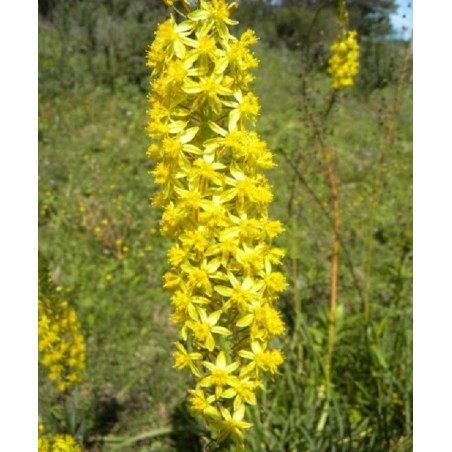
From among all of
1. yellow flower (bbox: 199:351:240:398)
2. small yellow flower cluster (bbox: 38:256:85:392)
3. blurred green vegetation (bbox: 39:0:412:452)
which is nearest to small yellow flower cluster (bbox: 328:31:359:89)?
blurred green vegetation (bbox: 39:0:412:452)

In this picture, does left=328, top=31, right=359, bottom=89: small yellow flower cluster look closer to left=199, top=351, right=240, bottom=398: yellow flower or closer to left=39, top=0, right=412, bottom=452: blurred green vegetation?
left=39, top=0, right=412, bottom=452: blurred green vegetation

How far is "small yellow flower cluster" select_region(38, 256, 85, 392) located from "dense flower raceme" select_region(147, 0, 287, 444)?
106 cm

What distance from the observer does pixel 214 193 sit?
145 cm

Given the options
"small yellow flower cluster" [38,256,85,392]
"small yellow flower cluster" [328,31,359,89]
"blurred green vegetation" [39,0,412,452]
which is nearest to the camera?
"small yellow flower cluster" [38,256,85,392]

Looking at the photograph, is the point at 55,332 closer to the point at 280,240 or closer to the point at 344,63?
the point at 344,63

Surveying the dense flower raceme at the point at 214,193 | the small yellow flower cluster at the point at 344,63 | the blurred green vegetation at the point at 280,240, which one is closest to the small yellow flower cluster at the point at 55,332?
the blurred green vegetation at the point at 280,240

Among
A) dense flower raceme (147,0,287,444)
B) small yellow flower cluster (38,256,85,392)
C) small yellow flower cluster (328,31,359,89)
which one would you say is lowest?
small yellow flower cluster (38,256,85,392)

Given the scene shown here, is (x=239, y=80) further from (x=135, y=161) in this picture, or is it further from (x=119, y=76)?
(x=119, y=76)

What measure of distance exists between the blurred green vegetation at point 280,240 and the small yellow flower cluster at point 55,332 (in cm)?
21

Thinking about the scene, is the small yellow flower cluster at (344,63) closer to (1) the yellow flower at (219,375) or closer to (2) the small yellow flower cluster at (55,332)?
(2) the small yellow flower cluster at (55,332)

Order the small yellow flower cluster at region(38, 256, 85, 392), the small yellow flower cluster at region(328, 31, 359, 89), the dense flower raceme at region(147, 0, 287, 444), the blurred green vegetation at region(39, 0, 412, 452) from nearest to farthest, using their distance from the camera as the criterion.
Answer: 1. the dense flower raceme at region(147, 0, 287, 444)
2. the small yellow flower cluster at region(38, 256, 85, 392)
3. the blurred green vegetation at region(39, 0, 412, 452)
4. the small yellow flower cluster at region(328, 31, 359, 89)

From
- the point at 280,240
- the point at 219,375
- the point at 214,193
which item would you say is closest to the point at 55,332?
the point at 219,375

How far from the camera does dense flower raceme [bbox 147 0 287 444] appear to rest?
1.43 metres

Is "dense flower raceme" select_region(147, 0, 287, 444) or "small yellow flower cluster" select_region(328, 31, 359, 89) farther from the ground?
"small yellow flower cluster" select_region(328, 31, 359, 89)
